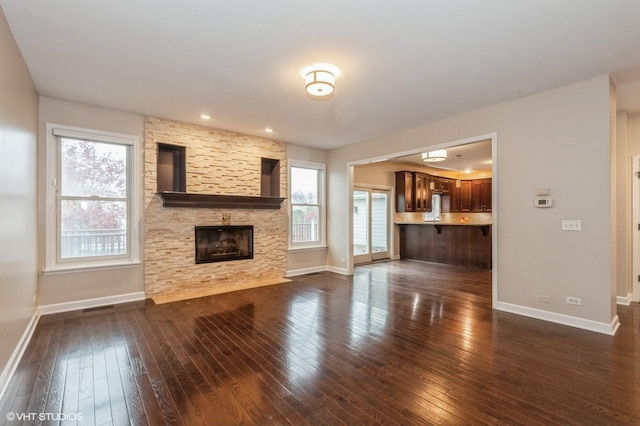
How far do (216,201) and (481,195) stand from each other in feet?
28.3

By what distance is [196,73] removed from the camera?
3.40 metres

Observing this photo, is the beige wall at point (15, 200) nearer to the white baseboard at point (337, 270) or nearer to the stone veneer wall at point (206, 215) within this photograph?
the stone veneer wall at point (206, 215)

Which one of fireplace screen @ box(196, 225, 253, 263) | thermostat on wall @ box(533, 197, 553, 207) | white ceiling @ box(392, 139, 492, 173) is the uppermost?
white ceiling @ box(392, 139, 492, 173)

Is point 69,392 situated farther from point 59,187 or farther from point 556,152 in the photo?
point 556,152

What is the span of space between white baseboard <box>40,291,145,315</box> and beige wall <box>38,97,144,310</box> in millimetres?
37

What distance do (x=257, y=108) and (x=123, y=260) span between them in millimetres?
A: 3084

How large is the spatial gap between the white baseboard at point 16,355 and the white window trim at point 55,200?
76 centimetres

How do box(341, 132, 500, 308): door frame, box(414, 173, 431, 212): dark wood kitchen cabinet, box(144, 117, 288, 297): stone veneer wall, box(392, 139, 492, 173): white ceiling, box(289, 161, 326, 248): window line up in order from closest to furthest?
box(341, 132, 500, 308): door frame
box(144, 117, 288, 297): stone veneer wall
box(289, 161, 326, 248): window
box(392, 139, 492, 173): white ceiling
box(414, 173, 431, 212): dark wood kitchen cabinet

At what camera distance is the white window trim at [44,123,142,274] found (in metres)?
4.07

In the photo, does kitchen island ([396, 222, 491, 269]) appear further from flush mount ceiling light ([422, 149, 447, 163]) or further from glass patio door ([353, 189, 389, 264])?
flush mount ceiling light ([422, 149, 447, 163])

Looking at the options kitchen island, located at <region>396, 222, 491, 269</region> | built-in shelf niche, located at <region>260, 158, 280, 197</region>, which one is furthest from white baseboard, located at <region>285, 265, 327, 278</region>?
kitchen island, located at <region>396, 222, 491, 269</region>

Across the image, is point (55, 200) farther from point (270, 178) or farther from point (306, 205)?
point (306, 205)

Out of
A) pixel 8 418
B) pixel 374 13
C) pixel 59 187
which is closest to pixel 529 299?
pixel 374 13

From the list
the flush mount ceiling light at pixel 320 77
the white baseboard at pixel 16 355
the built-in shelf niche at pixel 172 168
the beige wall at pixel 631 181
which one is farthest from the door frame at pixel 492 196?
the white baseboard at pixel 16 355
